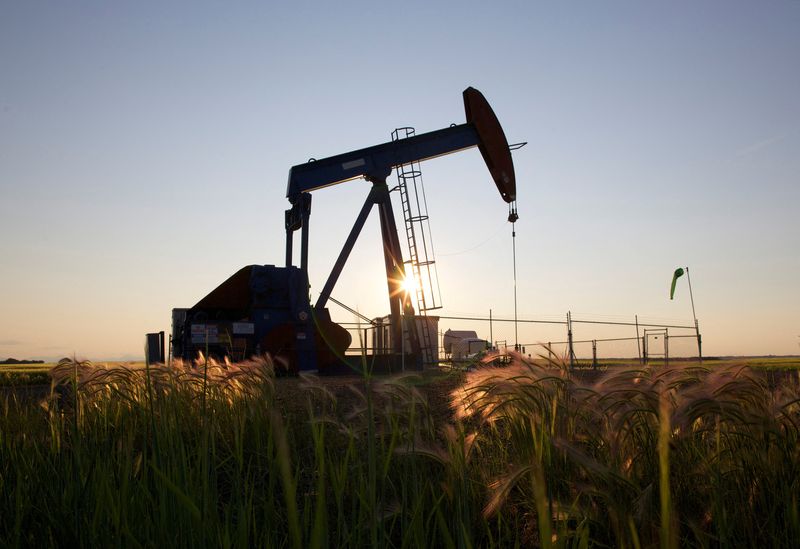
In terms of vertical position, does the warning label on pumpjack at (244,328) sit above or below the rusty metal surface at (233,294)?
below

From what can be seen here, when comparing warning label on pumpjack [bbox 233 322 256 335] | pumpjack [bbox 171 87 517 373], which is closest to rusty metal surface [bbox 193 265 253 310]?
pumpjack [bbox 171 87 517 373]

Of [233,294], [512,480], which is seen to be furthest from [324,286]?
[512,480]

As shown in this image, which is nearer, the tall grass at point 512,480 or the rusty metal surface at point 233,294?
the tall grass at point 512,480

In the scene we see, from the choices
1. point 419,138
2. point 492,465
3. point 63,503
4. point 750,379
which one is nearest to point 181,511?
point 63,503

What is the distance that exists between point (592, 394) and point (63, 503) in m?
2.01

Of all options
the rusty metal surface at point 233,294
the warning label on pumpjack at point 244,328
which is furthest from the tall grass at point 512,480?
the rusty metal surface at point 233,294

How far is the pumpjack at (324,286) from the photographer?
1616cm

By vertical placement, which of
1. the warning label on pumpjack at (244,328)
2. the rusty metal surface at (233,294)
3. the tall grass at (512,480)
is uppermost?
the rusty metal surface at (233,294)

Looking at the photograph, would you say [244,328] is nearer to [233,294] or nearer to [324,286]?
[233,294]

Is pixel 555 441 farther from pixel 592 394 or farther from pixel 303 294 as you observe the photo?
pixel 303 294

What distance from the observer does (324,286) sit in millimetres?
17344

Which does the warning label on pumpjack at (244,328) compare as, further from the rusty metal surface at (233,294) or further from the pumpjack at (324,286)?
the rusty metal surface at (233,294)

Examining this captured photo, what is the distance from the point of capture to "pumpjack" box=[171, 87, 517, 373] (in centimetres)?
1616

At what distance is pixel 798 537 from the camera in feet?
6.31
